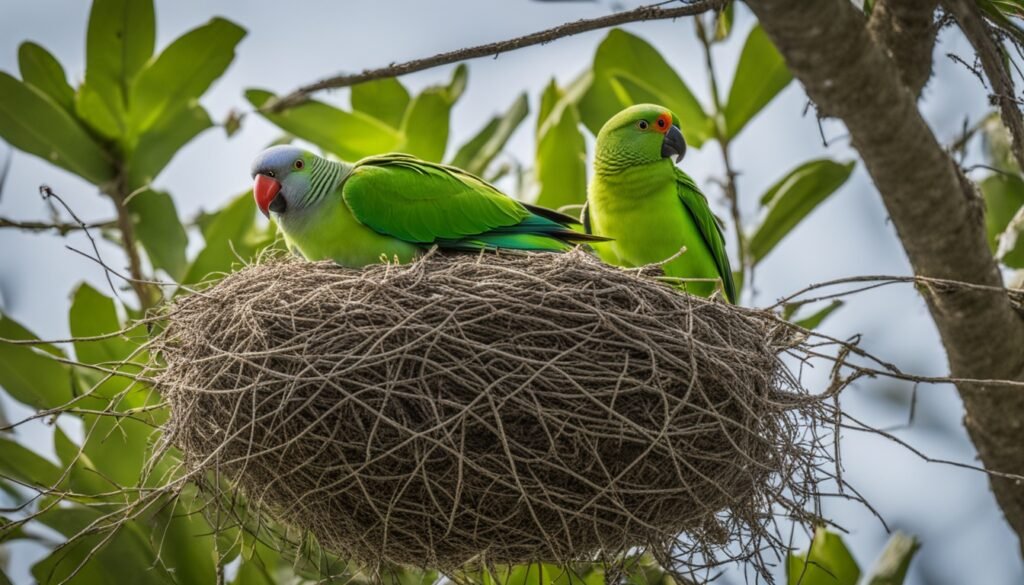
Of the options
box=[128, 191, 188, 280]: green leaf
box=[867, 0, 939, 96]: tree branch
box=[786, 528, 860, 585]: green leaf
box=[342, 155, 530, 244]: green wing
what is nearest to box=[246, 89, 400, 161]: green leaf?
box=[128, 191, 188, 280]: green leaf

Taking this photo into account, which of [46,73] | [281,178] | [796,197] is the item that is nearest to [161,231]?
[46,73]

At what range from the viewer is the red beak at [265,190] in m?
4.25

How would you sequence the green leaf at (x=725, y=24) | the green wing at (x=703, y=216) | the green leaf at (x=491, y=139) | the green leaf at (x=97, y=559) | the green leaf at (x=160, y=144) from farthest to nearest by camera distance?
the green leaf at (x=491, y=139) → the green leaf at (x=160, y=144) → the green leaf at (x=725, y=24) → the green wing at (x=703, y=216) → the green leaf at (x=97, y=559)

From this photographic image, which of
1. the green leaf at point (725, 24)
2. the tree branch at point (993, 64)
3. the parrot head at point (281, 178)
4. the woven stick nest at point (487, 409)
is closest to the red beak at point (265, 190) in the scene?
the parrot head at point (281, 178)

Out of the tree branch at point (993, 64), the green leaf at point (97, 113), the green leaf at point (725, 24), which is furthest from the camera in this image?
the green leaf at point (97, 113)

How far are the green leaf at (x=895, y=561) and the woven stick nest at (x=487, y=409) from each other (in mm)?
1399

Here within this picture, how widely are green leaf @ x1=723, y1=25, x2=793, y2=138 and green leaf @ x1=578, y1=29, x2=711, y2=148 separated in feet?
0.52

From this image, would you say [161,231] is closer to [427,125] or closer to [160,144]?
[160,144]

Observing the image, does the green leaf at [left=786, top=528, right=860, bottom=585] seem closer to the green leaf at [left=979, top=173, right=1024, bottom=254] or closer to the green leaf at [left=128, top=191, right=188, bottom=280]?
the green leaf at [left=979, top=173, right=1024, bottom=254]

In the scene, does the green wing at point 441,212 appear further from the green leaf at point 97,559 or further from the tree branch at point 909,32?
the green leaf at point 97,559

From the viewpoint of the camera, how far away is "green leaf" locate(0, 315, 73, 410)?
16.2ft

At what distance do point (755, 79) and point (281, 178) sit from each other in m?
2.28

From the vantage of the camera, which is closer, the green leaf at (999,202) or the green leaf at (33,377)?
the green leaf at (33,377)

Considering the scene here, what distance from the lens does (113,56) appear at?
5.35m
